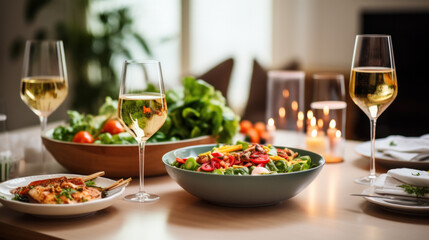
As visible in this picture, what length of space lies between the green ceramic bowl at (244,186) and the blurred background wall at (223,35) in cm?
322

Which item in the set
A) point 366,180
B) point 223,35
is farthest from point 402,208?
point 223,35

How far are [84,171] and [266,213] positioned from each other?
1.83 ft

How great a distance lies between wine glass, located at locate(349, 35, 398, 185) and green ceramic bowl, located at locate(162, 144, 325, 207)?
0.80 feet

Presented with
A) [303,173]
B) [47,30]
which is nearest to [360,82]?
[303,173]

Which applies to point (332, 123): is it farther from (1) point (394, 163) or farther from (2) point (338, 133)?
(1) point (394, 163)

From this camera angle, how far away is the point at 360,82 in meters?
1.26

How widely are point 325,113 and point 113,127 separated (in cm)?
66

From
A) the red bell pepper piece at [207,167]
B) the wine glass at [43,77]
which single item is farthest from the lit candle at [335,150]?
the wine glass at [43,77]

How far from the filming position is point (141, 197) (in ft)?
3.93

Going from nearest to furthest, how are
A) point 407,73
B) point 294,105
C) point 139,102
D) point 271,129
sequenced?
point 139,102
point 271,129
point 294,105
point 407,73

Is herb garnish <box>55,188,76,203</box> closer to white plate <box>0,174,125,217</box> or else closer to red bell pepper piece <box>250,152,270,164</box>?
white plate <box>0,174,125,217</box>

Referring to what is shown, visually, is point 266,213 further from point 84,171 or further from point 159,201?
point 84,171

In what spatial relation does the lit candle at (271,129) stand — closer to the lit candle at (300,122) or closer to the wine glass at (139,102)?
the lit candle at (300,122)

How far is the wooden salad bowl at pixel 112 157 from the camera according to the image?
4.53 ft
